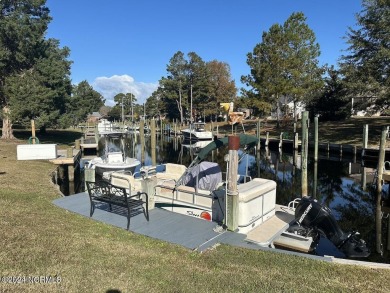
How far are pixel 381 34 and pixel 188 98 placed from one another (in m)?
51.5

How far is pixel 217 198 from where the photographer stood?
911cm

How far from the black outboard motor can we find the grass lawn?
2990 millimetres

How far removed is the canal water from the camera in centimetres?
1113

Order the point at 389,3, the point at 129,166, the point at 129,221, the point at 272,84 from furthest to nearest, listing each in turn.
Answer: the point at 272,84 < the point at 389,3 < the point at 129,166 < the point at 129,221

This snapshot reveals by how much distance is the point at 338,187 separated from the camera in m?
19.5

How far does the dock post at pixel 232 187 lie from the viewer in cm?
805

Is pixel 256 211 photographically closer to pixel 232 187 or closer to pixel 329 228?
pixel 232 187

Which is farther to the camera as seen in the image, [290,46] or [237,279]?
[290,46]

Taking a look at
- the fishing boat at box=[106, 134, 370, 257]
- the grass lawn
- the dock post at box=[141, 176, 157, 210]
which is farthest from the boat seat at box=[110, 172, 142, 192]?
the grass lawn

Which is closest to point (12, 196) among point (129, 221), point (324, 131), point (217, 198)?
point (129, 221)

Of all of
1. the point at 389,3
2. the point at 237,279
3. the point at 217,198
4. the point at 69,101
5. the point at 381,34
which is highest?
the point at 389,3

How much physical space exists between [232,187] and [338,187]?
13.8 metres

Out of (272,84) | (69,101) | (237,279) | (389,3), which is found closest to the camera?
(237,279)

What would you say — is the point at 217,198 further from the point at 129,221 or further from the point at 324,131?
the point at 324,131
